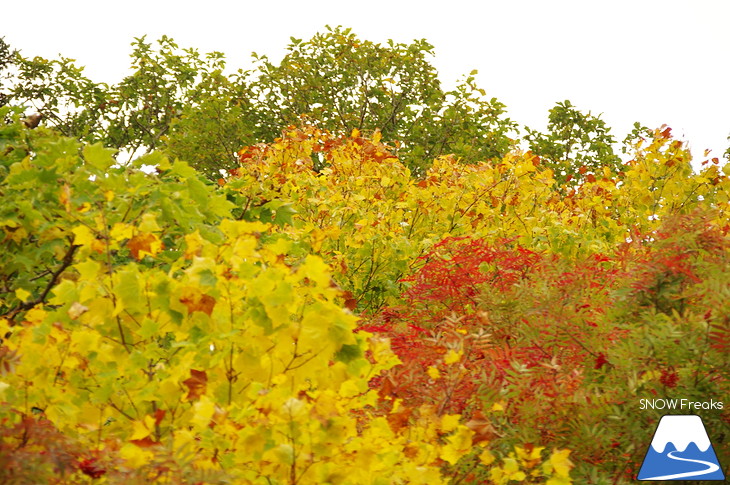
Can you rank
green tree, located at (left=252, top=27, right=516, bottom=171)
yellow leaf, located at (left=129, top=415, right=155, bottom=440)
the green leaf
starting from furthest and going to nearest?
→ 1. green tree, located at (left=252, top=27, right=516, bottom=171)
2. the green leaf
3. yellow leaf, located at (left=129, top=415, right=155, bottom=440)

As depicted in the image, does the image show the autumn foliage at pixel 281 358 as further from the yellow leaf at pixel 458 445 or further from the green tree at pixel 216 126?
the green tree at pixel 216 126

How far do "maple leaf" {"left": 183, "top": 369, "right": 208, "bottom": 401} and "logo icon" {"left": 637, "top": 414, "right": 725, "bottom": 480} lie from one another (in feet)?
5.80

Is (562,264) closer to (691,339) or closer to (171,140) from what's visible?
(691,339)

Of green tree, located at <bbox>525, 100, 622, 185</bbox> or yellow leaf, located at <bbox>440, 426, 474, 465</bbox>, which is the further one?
green tree, located at <bbox>525, 100, 622, 185</bbox>

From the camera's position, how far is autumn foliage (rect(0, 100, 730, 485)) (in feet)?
8.59

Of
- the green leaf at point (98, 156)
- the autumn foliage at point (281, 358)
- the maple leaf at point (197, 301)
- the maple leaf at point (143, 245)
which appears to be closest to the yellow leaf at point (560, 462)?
the autumn foliage at point (281, 358)

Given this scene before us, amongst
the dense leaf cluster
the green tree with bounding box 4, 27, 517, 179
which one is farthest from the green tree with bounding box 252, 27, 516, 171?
the dense leaf cluster

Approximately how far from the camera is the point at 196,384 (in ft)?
9.16

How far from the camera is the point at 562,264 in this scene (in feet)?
15.2

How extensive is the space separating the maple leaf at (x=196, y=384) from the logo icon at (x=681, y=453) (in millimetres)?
1769

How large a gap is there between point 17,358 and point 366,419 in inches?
62.4

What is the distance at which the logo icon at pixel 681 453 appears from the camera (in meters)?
3.18

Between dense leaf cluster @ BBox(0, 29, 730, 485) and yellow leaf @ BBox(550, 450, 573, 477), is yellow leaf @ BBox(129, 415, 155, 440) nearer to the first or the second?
dense leaf cluster @ BBox(0, 29, 730, 485)

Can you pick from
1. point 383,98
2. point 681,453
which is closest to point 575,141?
point 383,98
